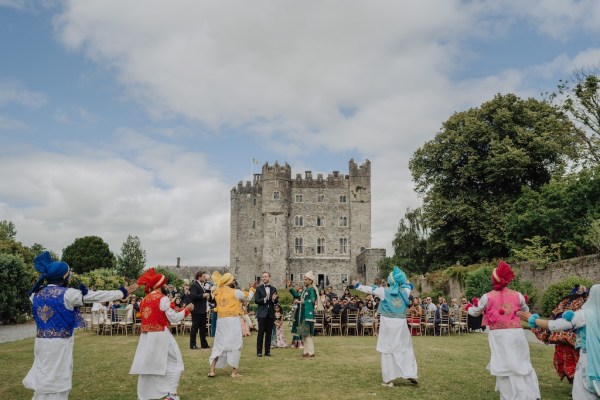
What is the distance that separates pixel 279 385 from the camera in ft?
29.8

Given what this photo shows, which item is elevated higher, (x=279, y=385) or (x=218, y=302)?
(x=218, y=302)

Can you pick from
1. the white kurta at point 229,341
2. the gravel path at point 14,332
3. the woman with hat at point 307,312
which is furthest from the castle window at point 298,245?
the white kurta at point 229,341

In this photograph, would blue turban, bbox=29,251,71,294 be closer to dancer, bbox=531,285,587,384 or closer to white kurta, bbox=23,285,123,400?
white kurta, bbox=23,285,123,400

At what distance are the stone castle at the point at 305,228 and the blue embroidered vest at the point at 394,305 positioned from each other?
181ft

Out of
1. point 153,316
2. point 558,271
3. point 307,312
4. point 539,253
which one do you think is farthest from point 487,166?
point 153,316

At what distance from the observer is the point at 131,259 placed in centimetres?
5275

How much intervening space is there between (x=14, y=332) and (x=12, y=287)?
4250mm

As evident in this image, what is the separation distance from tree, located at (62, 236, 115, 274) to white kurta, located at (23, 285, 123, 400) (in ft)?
210

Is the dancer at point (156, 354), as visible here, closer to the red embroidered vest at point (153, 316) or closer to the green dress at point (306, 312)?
the red embroidered vest at point (153, 316)

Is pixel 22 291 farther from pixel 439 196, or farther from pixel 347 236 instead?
pixel 347 236

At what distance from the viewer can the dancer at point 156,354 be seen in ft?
24.5

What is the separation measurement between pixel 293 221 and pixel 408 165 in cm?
2863

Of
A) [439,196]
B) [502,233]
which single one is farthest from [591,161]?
[439,196]

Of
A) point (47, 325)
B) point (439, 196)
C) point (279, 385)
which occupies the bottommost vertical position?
point (279, 385)
